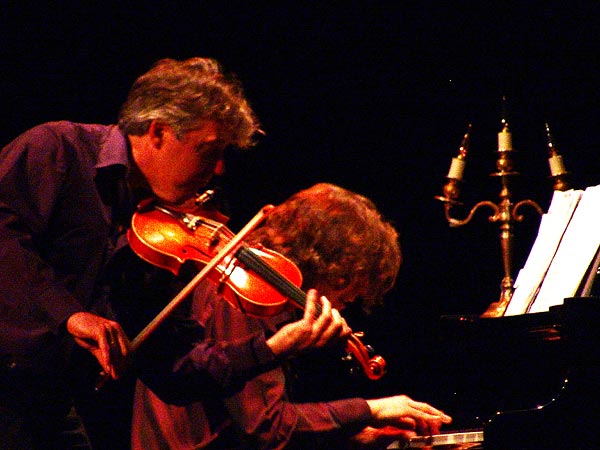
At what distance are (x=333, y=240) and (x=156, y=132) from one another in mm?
675

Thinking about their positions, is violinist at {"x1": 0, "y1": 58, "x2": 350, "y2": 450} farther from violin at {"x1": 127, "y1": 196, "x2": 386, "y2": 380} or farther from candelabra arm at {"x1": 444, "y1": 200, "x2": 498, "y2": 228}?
candelabra arm at {"x1": 444, "y1": 200, "x2": 498, "y2": 228}

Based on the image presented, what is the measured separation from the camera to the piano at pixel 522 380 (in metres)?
2.02

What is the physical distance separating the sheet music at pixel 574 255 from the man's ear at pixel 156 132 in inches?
39.3

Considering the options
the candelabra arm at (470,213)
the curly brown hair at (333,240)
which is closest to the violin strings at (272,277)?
the curly brown hair at (333,240)

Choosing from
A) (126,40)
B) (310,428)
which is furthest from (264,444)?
(126,40)

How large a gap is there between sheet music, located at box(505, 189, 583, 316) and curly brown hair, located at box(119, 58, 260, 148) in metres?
0.80

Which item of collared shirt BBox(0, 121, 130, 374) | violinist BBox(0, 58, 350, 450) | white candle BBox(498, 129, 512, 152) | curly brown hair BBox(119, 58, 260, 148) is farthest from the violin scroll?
white candle BBox(498, 129, 512, 152)

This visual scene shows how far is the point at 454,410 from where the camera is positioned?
8.45 feet

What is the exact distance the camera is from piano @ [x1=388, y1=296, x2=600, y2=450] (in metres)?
2.02

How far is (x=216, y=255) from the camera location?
232cm

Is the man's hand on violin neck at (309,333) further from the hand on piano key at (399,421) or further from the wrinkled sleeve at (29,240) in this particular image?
the wrinkled sleeve at (29,240)

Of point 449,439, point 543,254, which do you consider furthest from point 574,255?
point 449,439

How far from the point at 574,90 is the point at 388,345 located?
1.33 m

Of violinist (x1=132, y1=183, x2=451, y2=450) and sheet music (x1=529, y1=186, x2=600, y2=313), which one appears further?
violinist (x1=132, y1=183, x2=451, y2=450)
